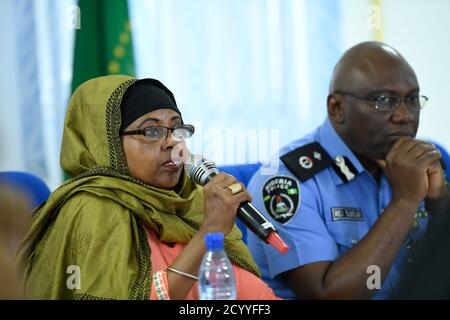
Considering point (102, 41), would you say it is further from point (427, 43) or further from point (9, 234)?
point (9, 234)

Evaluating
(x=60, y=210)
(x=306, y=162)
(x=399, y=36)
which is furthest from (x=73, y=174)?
(x=399, y=36)

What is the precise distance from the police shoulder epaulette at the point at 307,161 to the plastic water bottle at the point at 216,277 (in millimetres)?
809

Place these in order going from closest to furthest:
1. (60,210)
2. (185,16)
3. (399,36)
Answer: (60,210)
(185,16)
(399,36)

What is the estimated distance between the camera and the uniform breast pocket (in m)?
2.27

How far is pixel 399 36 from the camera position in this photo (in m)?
3.84

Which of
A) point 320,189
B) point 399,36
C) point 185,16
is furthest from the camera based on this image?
point 399,36

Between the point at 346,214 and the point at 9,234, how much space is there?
1489 millimetres

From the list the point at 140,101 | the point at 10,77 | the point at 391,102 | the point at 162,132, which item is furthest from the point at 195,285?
the point at 10,77

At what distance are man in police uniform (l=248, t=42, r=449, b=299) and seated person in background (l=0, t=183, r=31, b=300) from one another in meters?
Result: 1.25

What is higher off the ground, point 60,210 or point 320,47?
point 320,47

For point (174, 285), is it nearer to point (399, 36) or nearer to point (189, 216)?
point (189, 216)

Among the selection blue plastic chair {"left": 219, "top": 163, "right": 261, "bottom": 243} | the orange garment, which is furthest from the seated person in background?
blue plastic chair {"left": 219, "top": 163, "right": 261, "bottom": 243}

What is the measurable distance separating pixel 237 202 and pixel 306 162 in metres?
0.73

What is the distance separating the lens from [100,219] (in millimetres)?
1810
